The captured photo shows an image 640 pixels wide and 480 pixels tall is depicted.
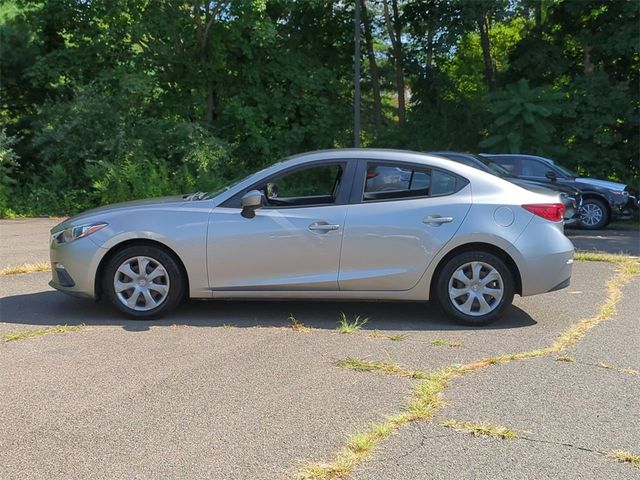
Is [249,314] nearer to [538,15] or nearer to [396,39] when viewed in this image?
[538,15]

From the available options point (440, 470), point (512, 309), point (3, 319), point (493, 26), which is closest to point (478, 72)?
point (493, 26)

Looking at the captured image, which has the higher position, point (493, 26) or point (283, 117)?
point (493, 26)

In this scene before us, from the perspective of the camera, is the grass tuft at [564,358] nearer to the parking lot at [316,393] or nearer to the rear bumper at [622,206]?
the parking lot at [316,393]

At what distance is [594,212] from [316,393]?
1238 cm

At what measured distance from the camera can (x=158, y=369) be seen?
464cm

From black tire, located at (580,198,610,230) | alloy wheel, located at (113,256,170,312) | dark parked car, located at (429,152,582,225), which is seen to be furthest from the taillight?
black tire, located at (580,198,610,230)

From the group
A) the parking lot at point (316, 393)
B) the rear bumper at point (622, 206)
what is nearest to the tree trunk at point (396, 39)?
the rear bumper at point (622, 206)

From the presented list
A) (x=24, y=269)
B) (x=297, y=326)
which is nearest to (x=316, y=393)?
(x=297, y=326)

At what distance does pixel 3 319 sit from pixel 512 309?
16.0 ft

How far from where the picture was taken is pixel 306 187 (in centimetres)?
680

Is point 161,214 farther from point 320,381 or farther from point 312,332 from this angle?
point 320,381

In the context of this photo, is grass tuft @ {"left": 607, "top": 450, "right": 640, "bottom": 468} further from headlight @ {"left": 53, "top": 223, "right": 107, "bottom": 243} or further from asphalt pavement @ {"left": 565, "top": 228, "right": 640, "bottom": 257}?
asphalt pavement @ {"left": 565, "top": 228, "right": 640, "bottom": 257}

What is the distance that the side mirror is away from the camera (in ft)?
18.9

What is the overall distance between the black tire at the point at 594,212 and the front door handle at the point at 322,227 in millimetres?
10632
